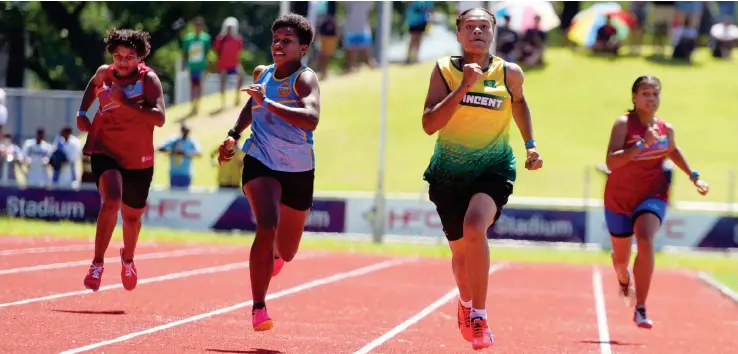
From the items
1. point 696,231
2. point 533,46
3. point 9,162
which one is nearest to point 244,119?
point 696,231

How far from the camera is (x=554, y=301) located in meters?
14.7

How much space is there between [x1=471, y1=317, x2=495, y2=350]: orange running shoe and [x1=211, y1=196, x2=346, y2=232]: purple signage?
54.6ft

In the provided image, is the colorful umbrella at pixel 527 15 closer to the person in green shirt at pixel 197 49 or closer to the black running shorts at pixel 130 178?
the person in green shirt at pixel 197 49

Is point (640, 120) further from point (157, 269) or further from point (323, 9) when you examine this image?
point (323, 9)

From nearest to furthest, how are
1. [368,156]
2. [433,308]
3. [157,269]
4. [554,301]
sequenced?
[433,308], [554,301], [157,269], [368,156]

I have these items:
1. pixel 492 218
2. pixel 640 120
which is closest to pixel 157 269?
pixel 640 120

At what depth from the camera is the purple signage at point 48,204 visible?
25469 millimetres

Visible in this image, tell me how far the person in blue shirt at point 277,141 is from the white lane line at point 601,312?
2.74 meters

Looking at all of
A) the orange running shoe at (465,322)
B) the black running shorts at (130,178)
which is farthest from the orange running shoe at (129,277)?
the orange running shoe at (465,322)

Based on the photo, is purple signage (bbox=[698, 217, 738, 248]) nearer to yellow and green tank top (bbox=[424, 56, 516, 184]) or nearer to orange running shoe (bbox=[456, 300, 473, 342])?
orange running shoe (bbox=[456, 300, 473, 342])

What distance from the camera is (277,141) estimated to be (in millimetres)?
8789

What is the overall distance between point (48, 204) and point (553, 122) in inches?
585

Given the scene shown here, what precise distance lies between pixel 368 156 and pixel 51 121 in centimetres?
750

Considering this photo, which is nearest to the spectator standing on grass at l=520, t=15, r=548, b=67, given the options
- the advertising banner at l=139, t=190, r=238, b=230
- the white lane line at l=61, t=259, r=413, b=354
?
the advertising banner at l=139, t=190, r=238, b=230
